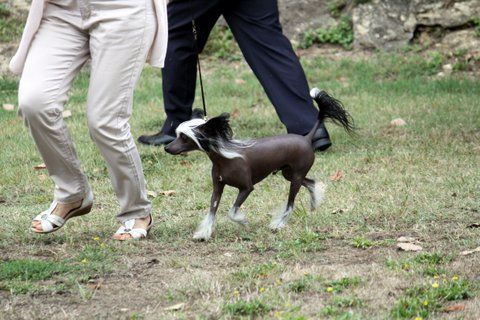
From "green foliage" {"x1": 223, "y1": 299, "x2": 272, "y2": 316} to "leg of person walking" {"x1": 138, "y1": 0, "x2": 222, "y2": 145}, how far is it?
3.95 m

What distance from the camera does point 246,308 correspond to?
4.07 meters

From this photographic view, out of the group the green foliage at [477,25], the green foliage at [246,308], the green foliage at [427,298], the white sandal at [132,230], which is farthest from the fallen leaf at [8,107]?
the green foliage at [427,298]

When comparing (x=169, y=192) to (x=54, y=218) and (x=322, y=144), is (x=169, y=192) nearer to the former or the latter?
(x=54, y=218)

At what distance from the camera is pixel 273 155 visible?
530 centimetres

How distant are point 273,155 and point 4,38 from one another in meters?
7.05

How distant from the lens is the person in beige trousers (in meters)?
4.91

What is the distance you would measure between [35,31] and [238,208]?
4.61ft

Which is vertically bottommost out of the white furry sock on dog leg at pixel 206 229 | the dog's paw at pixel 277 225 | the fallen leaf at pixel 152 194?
the fallen leaf at pixel 152 194

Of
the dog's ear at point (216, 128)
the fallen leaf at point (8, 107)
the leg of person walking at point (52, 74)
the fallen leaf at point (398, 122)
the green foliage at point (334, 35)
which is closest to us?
the leg of person walking at point (52, 74)

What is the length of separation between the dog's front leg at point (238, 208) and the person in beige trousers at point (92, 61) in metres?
0.59

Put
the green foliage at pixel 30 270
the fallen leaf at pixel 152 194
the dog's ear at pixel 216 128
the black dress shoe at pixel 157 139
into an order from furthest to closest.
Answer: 1. the black dress shoe at pixel 157 139
2. the fallen leaf at pixel 152 194
3. the dog's ear at pixel 216 128
4. the green foliage at pixel 30 270

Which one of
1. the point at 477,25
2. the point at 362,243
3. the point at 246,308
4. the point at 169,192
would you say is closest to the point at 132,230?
the point at 362,243

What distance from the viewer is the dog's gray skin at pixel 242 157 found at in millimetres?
5078

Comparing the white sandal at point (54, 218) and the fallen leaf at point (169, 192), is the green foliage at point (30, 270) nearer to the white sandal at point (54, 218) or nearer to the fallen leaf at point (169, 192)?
the white sandal at point (54, 218)
